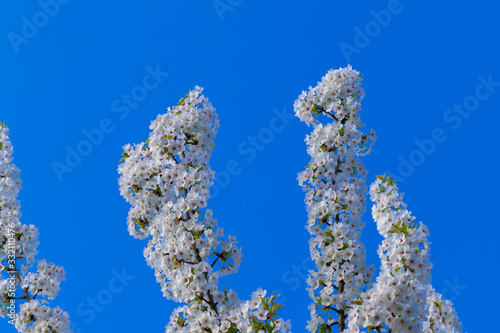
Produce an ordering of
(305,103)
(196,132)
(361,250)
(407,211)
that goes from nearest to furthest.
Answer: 1. (407,211)
2. (361,250)
3. (196,132)
4. (305,103)

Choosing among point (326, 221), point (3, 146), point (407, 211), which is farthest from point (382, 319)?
point (3, 146)

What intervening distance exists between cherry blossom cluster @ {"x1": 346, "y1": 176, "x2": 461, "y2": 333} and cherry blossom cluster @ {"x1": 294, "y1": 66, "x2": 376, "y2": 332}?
51 cm

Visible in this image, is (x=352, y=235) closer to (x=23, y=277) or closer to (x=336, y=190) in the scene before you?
(x=336, y=190)

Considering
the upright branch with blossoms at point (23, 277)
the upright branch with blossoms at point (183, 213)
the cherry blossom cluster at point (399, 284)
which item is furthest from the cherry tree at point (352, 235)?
the upright branch with blossoms at point (23, 277)

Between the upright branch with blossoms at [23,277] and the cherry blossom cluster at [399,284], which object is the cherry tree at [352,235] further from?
the upright branch with blossoms at [23,277]

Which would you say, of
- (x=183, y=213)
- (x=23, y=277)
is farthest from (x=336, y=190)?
(x=23, y=277)

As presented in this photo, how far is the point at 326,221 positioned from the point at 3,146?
5892 millimetres

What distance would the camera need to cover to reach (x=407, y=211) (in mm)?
7137

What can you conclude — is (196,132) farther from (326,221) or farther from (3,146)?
(3,146)

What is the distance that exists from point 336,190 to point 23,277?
208 inches

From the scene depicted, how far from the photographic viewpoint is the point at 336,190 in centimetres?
827

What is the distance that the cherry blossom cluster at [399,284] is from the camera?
532cm

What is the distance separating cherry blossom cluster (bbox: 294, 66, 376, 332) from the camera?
7.57 meters

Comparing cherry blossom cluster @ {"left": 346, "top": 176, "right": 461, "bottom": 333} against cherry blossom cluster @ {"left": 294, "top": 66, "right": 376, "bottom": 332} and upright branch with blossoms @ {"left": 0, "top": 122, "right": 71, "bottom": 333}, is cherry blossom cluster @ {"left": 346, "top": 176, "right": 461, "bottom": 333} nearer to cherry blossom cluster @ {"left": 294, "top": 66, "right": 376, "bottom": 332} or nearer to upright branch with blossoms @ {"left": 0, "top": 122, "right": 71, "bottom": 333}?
cherry blossom cluster @ {"left": 294, "top": 66, "right": 376, "bottom": 332}
